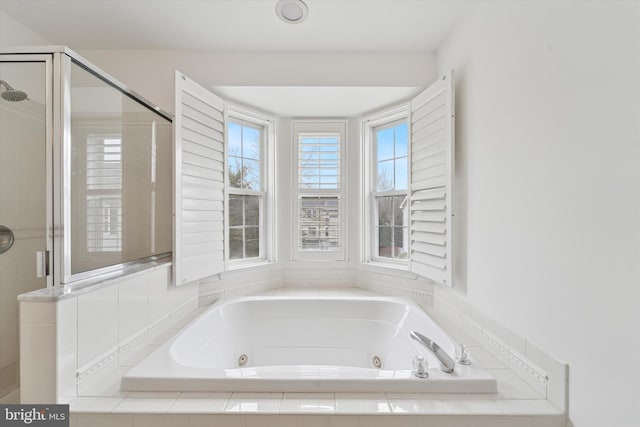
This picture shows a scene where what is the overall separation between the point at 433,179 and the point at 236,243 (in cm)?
163

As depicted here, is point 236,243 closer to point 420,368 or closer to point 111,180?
point 111,180

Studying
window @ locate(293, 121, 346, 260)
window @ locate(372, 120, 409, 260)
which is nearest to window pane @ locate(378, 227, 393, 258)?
window @ locate(372, 120, 409, 260)

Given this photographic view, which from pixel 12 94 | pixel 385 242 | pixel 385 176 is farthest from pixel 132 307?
pixel 385 176

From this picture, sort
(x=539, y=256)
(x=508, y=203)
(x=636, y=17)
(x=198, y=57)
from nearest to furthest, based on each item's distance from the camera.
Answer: (x=636, y=17) < (x=539, y=256) < (x=508, y=203) < (x=198, y=57)

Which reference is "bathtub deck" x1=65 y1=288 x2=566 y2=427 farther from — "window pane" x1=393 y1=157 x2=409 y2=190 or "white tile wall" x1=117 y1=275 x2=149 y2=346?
"window pane" x1=393 y1=157 x2=409 y2=190

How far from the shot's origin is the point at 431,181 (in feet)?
6.39

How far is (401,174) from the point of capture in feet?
8.20

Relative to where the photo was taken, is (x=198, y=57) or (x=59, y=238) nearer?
(x=59, y=238)

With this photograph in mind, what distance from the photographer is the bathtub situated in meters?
1.16

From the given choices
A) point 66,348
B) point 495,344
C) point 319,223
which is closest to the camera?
point 66,348

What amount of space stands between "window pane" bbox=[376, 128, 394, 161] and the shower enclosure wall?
1744 millimetres

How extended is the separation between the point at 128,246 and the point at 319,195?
1.52 metres

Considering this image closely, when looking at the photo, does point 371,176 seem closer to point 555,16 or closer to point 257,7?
point 257,7

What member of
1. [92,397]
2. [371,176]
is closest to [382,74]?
[371,176]
